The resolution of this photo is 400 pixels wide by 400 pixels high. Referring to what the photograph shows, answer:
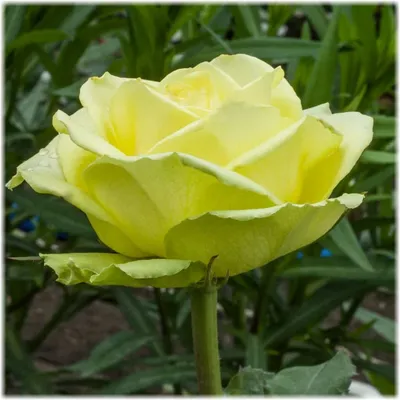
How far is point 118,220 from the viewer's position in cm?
25

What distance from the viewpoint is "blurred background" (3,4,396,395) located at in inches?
24.9

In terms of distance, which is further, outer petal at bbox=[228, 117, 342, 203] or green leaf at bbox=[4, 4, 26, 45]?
green leaf at bbox=[4, 4, 26, 45]

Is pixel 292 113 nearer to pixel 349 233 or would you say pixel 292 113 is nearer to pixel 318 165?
pixel 318 165

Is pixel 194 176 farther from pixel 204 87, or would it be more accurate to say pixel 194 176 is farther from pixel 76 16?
pixel 76 16

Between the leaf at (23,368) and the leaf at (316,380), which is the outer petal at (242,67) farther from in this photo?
the leaf at (23,368)

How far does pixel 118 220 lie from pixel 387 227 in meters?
0.65

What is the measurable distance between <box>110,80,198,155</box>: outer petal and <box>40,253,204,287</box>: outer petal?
1.8 inches

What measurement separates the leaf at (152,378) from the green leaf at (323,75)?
0.31 m

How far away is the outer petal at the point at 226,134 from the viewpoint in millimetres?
238

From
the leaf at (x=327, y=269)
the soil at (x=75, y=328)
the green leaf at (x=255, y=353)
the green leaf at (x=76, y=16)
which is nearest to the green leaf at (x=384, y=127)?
the leaf at (x=327, y=269)

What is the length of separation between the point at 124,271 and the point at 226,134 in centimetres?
6

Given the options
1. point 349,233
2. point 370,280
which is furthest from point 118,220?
point 370,280

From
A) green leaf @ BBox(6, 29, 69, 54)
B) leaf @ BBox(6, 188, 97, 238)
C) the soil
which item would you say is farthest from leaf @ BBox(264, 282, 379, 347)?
the soil

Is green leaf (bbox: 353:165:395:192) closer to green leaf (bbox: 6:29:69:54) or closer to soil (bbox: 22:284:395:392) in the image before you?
green leaf (bbox: 6:29:69:54)
